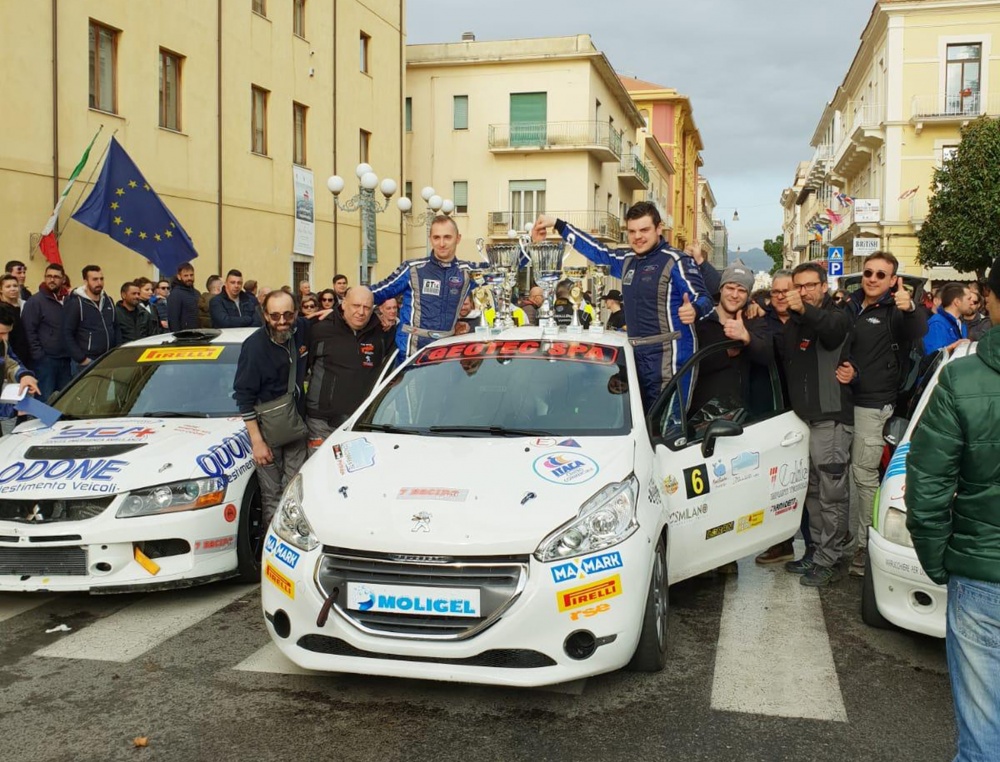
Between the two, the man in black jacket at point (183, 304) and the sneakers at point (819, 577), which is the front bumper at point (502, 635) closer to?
the sneakers at point (819, 577)

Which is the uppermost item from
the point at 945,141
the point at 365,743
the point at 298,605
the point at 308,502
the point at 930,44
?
the point at 930,44

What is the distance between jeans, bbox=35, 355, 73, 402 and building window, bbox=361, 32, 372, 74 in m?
19.7

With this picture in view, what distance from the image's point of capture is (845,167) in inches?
2013

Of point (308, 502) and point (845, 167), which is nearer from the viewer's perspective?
point (308, 502)

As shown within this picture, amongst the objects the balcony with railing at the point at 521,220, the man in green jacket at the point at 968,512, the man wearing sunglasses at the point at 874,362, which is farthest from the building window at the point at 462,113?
the man in green jacket at the point at 968,512

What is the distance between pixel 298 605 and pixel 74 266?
556 inches

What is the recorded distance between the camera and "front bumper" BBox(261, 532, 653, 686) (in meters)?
3.84

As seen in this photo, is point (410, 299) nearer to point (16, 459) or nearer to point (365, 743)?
point (16, 459)

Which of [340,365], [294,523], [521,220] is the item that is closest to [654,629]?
[294,523]

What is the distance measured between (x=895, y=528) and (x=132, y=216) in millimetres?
14177

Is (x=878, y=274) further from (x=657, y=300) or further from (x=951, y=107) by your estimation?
(x=951, y=107)

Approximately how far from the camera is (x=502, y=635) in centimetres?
383

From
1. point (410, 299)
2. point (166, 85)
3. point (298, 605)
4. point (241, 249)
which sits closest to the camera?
point (298, 605)

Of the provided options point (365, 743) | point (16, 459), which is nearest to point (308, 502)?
point (365, 743)
